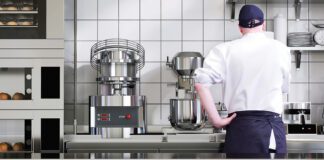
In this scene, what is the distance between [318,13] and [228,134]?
1919mm

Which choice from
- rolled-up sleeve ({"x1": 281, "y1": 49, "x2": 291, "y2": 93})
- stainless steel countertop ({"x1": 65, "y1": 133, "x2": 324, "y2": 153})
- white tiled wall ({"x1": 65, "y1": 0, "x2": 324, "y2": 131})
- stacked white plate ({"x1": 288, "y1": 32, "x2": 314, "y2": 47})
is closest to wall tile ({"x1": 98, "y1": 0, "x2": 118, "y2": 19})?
white tiled wall ({"x1": 65, "y1": 0, "x2": 324, "y2": 131})

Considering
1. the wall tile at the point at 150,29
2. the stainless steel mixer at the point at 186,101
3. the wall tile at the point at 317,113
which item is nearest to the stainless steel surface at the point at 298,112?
the wall tile at the point at 317,113

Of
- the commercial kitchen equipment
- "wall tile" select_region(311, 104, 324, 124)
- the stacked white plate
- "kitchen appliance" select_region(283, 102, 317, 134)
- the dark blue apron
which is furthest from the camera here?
"wall tile" select_region(311, 104, 324, 124)

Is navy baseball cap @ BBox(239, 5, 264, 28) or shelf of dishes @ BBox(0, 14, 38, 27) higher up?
shelf of dishes @ BBox(0, 14, 38, 27)

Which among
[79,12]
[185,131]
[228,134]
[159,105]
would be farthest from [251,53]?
[79,12]

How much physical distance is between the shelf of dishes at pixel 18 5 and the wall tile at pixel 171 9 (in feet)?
3.32

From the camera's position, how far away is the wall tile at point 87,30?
385 centimetres

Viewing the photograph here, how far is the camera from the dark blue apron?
2197 mm

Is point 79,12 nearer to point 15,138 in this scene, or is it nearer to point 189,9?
point 189,9

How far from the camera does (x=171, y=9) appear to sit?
3879mm

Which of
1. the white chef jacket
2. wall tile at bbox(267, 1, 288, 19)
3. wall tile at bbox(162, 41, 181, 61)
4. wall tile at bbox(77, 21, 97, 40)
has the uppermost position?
wall tile at bbox(267, 1, 288, 19)

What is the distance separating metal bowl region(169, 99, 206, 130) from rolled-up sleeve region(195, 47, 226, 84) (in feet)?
3.02

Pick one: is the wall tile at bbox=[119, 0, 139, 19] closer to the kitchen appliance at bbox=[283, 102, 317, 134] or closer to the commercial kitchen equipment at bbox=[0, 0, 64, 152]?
the commercial kitchen equipment at bbox=[0, 0, 64, 152]

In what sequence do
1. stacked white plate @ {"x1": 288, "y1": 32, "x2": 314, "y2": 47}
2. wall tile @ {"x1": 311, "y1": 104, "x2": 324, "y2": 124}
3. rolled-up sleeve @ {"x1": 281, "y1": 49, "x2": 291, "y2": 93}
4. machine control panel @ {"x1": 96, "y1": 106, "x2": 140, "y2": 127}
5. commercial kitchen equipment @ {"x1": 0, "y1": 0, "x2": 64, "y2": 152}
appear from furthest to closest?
wall tile @ {"x1": 311, "y1": 104, "x2": 324, "y2": 124}, stacked white plate @ {"x1": 288, "y1": 32, "x2": 314, "y2": 47}, machine control panel @ {"x1": 96, "y1": 106, "x2": 140, "y2": 127}, commercial kitchen equipment @ {"x1": 0, "y1": 0, "x2": 64, "y2": 152}, rolled-up sleeve @ {"x1": 281, "y1": 49, "x2": 291, "y2": 93}
